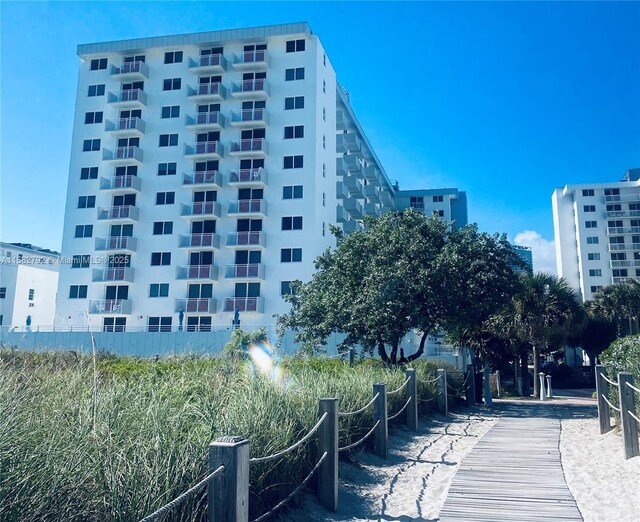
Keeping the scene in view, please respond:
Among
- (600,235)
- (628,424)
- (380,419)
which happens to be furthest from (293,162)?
(600,235)

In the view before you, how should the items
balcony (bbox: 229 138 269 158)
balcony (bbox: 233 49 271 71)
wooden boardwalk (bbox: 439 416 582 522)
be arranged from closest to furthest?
wooden boardwalk (bbox: 439 416 582 522) < balcony (bbox: 229 138 269 158) < balcony (bbox: 233 49 271 71)

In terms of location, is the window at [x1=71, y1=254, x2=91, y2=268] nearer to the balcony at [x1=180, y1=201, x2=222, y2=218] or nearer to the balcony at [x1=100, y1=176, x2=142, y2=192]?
the balcony at [x1=100, y1=176, x2=142, y2=192]

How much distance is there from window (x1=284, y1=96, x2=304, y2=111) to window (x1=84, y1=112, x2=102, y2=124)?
15163mm

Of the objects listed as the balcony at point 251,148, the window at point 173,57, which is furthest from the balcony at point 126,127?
the balcony at point 251,148

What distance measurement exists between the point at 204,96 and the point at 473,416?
3231cm

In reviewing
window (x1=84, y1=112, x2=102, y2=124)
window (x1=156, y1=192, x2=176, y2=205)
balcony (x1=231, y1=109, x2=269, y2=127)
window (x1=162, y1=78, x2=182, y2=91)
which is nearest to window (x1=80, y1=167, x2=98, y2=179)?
window (x1=84, y1=112, x2=102, y2=124)

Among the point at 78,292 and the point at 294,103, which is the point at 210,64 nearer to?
the point at 294,103

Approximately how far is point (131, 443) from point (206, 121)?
126 ft

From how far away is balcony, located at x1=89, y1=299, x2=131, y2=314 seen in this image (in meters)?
38.9

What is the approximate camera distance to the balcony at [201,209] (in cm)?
3909

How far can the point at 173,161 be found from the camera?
41125 mm

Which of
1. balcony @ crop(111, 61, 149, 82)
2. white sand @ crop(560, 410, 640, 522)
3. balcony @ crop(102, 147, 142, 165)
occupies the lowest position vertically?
white sand @ crop(560, 410, 640, 522)

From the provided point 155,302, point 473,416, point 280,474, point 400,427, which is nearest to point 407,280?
point 473,416

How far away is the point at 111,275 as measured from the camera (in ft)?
129
